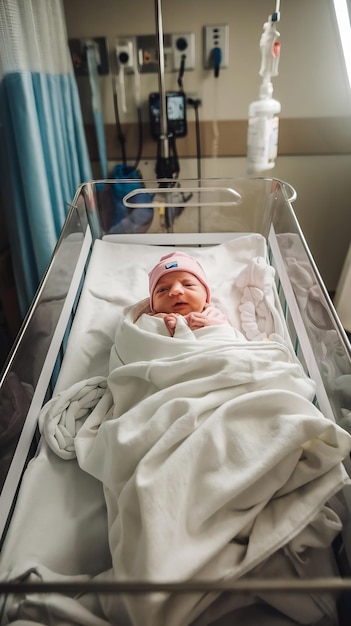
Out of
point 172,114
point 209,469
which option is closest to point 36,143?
point 172,114

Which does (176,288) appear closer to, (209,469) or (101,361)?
(101,361)

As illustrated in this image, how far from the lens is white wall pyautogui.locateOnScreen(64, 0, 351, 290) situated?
1.58 metres

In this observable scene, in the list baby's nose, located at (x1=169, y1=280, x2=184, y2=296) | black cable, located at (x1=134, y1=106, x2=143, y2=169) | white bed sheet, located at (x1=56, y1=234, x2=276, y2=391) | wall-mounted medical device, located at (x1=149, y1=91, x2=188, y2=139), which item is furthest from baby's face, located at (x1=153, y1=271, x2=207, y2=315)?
black cable, located at (x1=134, y1=106, x2=143, y2=169)

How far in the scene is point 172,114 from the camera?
1736 mm

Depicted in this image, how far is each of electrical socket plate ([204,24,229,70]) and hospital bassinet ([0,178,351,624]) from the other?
1.77 feet

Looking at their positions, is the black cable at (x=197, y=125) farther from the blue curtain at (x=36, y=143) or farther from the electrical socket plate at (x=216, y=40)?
the blue curtain at (x=36, y=143)

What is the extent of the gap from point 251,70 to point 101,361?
4.32ft

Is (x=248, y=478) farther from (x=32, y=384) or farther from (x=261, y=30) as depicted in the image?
(x=261, y=30)

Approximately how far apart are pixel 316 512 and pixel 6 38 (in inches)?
52.3

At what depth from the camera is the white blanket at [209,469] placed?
569 millimetres

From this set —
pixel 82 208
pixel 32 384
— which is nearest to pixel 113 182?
pixel 82 208

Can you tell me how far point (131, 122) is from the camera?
5.90 ft

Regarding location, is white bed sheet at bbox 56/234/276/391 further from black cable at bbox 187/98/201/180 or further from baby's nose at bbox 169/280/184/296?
black cable at bbox 187/98/201/180

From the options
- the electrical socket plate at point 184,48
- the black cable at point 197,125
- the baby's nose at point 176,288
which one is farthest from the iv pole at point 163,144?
the baby's nose at point 176,288
